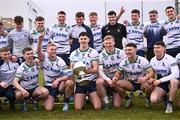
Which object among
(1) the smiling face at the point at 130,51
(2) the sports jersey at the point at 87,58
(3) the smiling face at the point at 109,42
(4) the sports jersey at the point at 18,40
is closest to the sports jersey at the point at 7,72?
(4) the sports jersey at the point at 18,40

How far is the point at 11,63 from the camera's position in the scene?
26.0 ft

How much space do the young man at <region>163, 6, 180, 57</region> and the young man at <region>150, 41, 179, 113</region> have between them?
142cm

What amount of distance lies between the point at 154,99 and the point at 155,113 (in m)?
0.24

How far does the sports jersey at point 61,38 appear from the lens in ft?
30.4

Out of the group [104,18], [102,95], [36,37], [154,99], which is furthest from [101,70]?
[104,18]

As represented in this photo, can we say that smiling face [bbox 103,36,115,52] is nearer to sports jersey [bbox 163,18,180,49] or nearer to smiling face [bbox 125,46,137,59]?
smiling face [bbox 125,46,137,59]

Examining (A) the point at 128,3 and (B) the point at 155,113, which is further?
(A) the point at 128,3

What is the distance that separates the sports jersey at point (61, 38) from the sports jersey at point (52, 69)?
1245mm

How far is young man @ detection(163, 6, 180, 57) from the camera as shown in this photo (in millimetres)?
8781

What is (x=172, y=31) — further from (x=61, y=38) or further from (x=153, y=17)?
(x=61, y=38)

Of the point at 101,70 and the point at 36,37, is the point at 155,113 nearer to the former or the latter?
the point at 101,70

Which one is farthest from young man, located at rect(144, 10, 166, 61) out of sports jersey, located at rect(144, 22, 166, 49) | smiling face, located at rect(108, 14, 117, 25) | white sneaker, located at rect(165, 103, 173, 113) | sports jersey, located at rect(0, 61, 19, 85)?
sports jersey, located at rect(0, 61, 19, 85)

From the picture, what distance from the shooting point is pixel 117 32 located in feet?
30.3

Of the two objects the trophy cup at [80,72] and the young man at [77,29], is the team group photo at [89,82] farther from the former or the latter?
the young man at [77,29]
